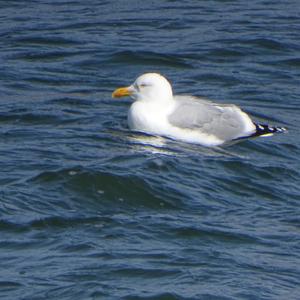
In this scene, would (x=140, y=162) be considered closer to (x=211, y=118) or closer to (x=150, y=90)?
(x=211, y=118)

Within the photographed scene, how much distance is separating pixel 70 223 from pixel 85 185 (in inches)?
50.6

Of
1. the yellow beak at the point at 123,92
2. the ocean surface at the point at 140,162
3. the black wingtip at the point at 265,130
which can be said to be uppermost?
the yellow beak at the point at 123,92

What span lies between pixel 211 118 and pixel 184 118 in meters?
0.35

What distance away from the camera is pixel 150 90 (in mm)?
13625

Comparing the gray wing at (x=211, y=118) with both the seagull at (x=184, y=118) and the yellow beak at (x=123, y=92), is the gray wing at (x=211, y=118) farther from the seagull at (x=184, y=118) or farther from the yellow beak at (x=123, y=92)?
the yellow beak at (x=123, y=92)

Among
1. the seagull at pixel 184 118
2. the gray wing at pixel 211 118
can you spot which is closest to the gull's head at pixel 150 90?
the seagull at pixel 184 118

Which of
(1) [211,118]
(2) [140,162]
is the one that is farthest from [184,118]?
(2) [140,162]

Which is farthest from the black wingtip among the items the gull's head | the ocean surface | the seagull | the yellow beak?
the yellow beak

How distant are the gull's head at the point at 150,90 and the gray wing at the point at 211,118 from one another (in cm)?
15

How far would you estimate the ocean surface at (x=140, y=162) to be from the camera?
29.4ft

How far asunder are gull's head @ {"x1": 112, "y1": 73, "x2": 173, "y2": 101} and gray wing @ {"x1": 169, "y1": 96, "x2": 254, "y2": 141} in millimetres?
152

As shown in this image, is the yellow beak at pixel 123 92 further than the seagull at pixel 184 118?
Yes

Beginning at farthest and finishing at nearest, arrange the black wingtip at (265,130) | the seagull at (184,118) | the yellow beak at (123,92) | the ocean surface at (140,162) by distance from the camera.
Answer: the yellow beak at (123,92) → the black wingtip at (265,130) → the seagull at (184,118) → the ocean surface at (140,162)

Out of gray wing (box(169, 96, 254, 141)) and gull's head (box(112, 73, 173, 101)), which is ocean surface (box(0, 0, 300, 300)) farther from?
gull's head (box(112, 73, 173, 101))
